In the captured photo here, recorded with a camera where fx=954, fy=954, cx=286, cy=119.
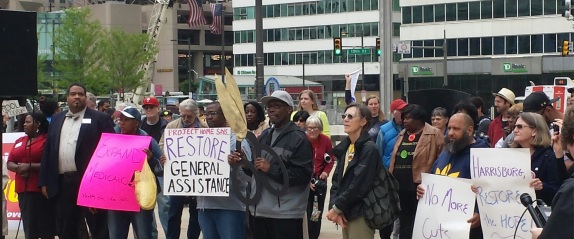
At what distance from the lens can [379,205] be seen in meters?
7.77

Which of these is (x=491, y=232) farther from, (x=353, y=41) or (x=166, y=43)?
(x=166, y=43)

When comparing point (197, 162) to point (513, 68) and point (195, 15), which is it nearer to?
point (513, 68)

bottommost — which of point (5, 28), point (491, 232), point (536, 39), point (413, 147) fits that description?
point (491, 232)

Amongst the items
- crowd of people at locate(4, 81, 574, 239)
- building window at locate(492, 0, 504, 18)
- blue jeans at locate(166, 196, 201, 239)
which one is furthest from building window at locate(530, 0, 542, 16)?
blue jeans at locate(166, 196, 201, 239)

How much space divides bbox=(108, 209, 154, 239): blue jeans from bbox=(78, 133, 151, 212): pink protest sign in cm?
21

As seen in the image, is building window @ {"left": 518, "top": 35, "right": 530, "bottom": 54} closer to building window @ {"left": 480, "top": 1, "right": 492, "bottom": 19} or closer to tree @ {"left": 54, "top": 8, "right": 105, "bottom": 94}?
building window @ {"left": 480, "top": 1, "right": 492, "bottom": 19}

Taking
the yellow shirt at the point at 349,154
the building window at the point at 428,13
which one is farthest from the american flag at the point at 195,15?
the yellow shirt at the point at 349,154

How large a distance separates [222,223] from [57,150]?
81.0 inches

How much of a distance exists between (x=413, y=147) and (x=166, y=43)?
104036 millimetres

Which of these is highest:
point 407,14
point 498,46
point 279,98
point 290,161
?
point 407,14

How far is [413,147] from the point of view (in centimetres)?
900

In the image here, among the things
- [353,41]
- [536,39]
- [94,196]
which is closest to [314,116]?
[94,196]

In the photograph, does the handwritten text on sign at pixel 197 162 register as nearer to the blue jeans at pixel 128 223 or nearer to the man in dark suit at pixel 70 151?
the blue jeans at pixel 128 223

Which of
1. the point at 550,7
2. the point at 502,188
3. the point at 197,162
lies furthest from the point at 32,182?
the point at 550,7
